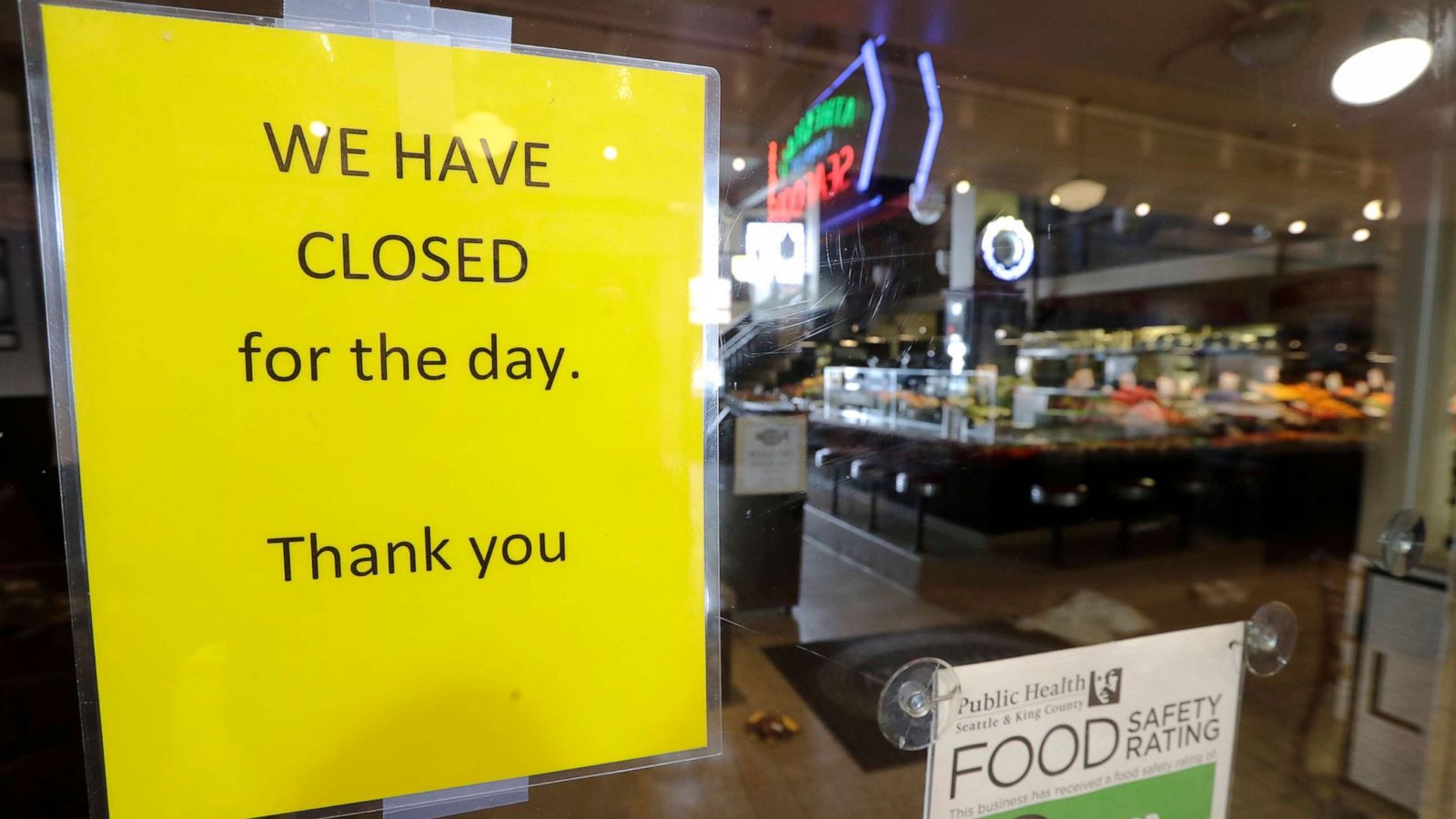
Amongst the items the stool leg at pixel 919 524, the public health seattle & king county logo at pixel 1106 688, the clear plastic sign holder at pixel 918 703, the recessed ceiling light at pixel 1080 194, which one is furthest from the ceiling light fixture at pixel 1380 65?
the stool leg at pixel 919 524

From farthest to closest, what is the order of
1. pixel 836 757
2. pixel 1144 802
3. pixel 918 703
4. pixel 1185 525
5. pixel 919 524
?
pixel 1185 525, pixel 919 524, pixel 836 757, pixel 1144 802, pixel 918 703

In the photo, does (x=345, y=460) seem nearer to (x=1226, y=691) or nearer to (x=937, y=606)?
(x=1226, y=691)

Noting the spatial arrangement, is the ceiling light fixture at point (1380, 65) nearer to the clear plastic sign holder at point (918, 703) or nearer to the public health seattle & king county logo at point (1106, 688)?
the public health seattle & king county logo at point (1106, 688)

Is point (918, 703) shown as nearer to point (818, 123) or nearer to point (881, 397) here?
point (881, 397)

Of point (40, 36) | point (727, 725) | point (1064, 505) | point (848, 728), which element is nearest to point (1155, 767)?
point (848, 728)

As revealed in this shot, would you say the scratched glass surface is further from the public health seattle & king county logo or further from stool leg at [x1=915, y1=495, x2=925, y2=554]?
stool leg at [x1=915, y1=495, x2=925, y2=554]

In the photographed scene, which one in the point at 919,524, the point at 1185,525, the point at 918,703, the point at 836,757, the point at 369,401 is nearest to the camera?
the point at 369,401

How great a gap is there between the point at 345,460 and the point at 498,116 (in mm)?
310

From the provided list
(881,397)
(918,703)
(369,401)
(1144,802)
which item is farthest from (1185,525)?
(369,401)

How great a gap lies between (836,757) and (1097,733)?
58 centimetres

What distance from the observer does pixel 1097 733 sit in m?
0.81

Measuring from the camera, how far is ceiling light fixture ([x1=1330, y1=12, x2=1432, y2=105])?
2.98 ft

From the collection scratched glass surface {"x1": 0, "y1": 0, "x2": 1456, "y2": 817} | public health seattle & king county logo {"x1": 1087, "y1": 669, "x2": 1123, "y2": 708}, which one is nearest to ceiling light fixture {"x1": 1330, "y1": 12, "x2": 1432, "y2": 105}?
scratched glass surface {"x1": 0, "y1": 0, "x2": 1456, "y2": 817}

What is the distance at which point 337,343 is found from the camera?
53 centimetres
